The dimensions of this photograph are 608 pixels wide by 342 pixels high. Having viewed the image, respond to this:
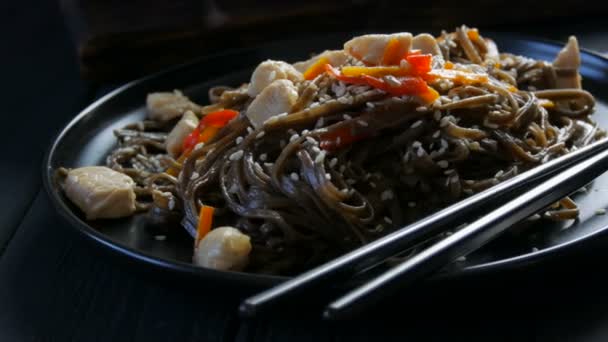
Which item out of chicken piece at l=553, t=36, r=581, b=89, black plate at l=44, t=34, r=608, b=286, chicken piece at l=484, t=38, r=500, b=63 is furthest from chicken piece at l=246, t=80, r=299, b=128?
chicken piece at l=553, t=36, r=581, b=89

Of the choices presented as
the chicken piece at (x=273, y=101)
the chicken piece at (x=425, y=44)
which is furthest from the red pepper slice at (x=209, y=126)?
the chicken piece at (x=425, y=44)

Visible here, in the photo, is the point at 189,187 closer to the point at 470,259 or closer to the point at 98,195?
the point at 98,195

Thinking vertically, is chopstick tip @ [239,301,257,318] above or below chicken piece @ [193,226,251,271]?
above

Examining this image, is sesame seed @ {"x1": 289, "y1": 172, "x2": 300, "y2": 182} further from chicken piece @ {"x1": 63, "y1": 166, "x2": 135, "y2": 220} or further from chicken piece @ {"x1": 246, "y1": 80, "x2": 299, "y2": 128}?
chicken piece @ {"x1": 63, "y1": 166, "x2": 135, "y2": 220}

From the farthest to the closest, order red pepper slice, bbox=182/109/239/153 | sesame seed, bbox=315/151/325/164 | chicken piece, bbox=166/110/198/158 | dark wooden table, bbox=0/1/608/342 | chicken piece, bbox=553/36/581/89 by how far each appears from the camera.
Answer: chicken piece, bbox=553/36/581/89, chicken piece, bbox=166/110/198/158, red pepper slice, bbox=182/109/239/153, sesame seed, bbox=315/151/325/164, dark wooden table, bbox=0/1/608/342

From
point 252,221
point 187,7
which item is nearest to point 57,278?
point 252,221

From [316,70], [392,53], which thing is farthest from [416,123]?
[316,70]

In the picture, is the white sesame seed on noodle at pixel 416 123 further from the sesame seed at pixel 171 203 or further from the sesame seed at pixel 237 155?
the sesame seed at pixel 171 203
